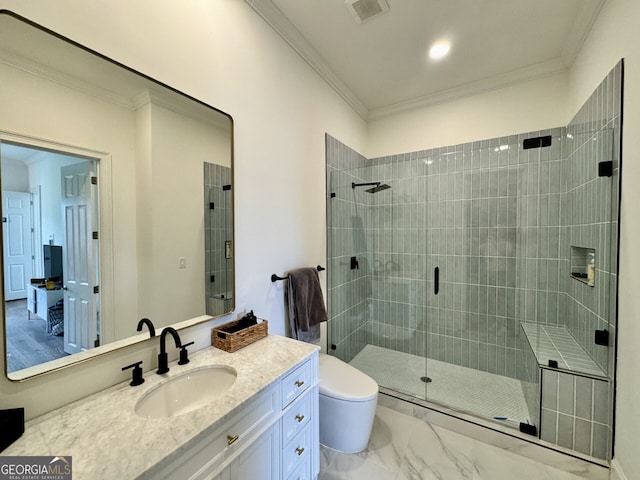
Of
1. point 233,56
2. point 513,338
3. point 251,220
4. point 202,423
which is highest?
point 233,56

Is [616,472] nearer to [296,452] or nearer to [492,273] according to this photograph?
[492,273]

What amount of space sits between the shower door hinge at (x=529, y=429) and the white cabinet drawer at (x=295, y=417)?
1.58 m

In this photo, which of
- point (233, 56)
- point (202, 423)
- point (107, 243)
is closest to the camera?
point (202, 423)

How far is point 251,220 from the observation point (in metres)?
1.59

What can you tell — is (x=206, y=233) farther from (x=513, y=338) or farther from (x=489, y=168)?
(x=513, y=338)

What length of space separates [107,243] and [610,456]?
9.30ft

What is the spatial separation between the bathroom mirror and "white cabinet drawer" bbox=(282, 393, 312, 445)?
61 cm

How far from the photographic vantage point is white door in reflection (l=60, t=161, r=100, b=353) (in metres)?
0.92

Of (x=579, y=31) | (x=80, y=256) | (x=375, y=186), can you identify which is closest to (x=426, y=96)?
(x=375, y=186)

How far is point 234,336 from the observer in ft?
4.30

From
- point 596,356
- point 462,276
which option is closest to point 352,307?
point 462,276

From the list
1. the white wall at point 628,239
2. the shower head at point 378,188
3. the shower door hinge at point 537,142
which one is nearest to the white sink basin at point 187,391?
the white wall at point 628,239

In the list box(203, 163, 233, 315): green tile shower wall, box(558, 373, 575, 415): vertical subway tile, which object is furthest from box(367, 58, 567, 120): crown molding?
box(558, 373, 575, 415): vertical subway tile

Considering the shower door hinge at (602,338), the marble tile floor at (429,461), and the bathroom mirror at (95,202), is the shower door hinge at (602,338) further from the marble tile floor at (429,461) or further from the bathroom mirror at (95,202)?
the bathroom mirror at (95,202)
